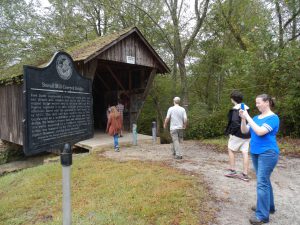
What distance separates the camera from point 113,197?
5.08 meters

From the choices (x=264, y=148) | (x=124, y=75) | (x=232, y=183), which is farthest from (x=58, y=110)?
(x=124, y=75)

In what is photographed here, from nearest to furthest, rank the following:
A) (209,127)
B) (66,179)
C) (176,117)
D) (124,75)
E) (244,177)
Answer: (66,179)
(244,177)
(176,117)
(209,127)
(124,75)

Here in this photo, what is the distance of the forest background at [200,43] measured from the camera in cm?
1197

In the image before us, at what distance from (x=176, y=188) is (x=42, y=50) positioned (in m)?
15.3

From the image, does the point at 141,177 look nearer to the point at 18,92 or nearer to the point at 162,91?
the point at 18,92

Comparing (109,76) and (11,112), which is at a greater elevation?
(109,76)

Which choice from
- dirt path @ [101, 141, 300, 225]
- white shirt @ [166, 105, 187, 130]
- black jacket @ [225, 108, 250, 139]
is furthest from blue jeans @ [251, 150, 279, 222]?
white shirt @ [166, 105, 187, 130]

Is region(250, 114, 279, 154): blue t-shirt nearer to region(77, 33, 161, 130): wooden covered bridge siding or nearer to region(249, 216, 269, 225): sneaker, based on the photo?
region(249, 216, 269, 225): sneaker

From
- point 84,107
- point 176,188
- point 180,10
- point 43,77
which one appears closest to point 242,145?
point 176,188

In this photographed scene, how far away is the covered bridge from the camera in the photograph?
10.7m

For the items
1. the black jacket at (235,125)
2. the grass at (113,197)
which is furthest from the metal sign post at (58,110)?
the black jacket at (235,125)

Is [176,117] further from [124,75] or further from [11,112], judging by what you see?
[11,112]

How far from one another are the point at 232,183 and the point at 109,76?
11.3 meters

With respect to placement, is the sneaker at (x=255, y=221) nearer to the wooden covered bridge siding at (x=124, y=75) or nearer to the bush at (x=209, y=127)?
the wooden covered bridge siding at (x=124, y=75)
